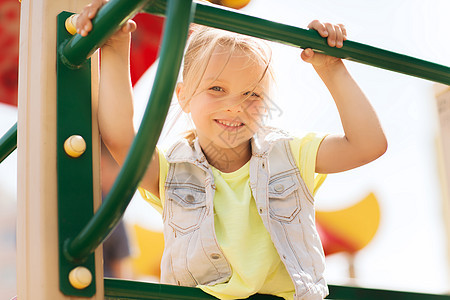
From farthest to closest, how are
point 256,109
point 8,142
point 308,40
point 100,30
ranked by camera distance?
point 256,109, point 8,142, point 308,40, point 100,30

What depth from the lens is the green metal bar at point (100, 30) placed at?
22.0 inches

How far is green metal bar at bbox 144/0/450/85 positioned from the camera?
2.00 ft

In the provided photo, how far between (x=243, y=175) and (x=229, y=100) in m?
0.14

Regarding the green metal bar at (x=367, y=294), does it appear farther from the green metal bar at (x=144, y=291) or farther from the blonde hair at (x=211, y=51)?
the blonde hair at (x=211, y=51)

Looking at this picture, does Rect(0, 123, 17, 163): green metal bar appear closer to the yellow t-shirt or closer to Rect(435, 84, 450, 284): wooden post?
the yellow t-shirt

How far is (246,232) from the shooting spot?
1.02 m

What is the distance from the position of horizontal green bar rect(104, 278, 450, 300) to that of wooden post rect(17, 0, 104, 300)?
0.17 feet

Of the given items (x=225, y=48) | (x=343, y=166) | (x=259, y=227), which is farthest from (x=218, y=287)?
(x=225, y=48)

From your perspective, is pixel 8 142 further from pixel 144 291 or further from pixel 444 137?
pixel 444 137

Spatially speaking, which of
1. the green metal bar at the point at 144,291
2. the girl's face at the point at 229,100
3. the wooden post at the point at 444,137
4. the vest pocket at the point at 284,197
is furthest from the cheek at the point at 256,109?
the green metal bar at the point at 144,291

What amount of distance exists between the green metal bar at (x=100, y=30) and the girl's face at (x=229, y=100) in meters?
0.49

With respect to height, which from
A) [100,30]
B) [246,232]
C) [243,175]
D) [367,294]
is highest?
[100,30]

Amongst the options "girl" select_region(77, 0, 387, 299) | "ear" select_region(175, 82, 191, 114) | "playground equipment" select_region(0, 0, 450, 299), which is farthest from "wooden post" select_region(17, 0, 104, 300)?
"ear" select_region(175, 82, 191, 114)

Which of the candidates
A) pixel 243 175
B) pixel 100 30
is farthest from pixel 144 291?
pixel 243 175
